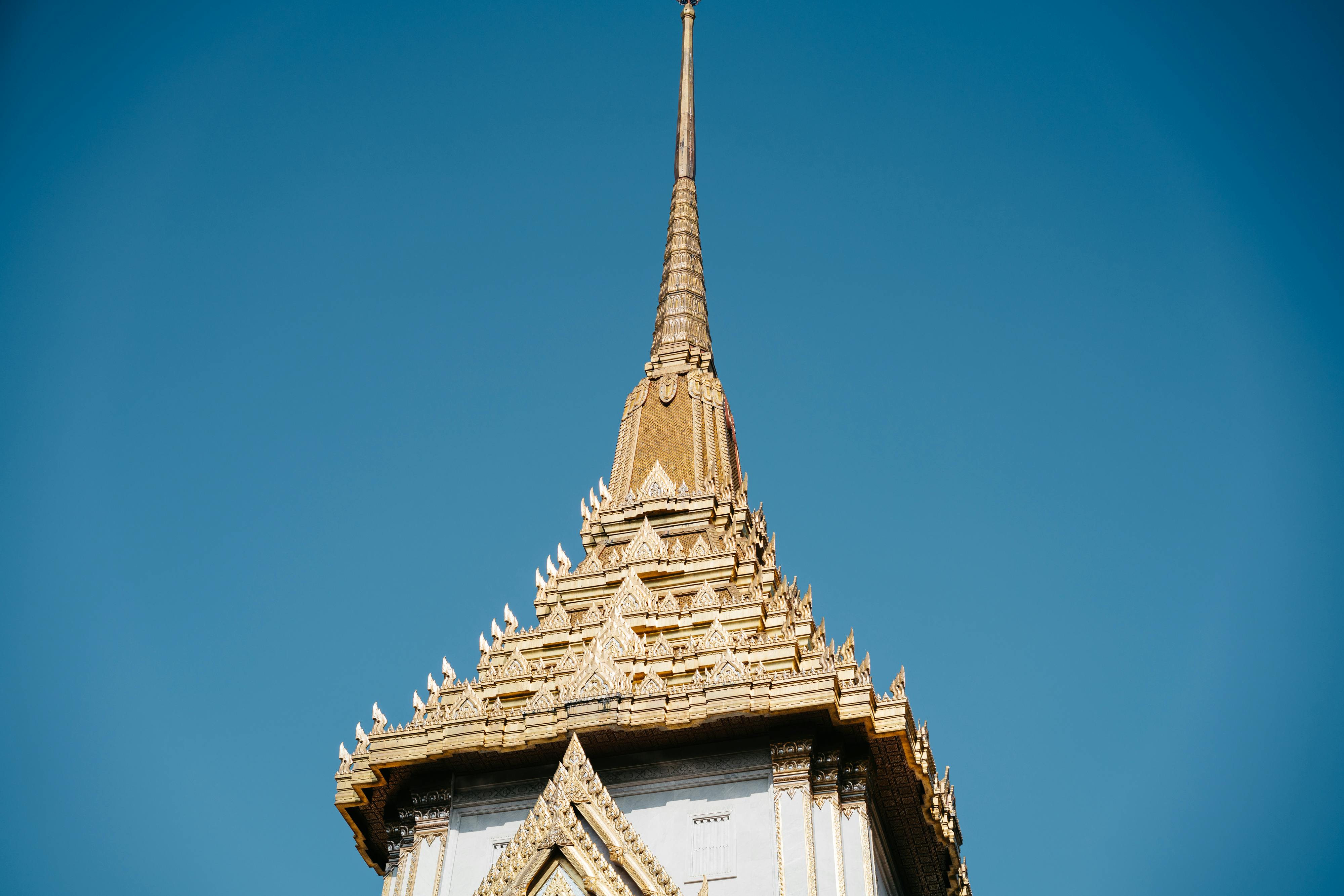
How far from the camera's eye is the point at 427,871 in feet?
95.5

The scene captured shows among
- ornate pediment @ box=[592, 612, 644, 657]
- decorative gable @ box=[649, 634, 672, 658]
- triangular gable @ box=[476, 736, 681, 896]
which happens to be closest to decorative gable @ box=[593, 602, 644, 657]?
ornate pediment @ box=[592, 612, 644, 657]

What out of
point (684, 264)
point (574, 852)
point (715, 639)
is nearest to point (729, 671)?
point (715, 639)

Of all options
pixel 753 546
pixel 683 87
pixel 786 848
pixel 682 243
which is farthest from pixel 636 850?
pixel 683 87

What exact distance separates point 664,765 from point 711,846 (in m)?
1.77

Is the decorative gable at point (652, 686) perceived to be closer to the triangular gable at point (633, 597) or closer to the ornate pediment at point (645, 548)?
the triangular gable at point (633, 597)

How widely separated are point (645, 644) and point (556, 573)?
408cm

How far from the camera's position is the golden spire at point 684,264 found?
42.7m

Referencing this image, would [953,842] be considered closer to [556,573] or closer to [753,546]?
[753,546]

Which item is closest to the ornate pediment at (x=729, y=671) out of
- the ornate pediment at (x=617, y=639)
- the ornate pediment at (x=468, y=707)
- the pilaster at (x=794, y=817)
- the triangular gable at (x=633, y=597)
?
the pilaster at (x=794, y=817)

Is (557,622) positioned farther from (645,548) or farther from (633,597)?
(645,548)

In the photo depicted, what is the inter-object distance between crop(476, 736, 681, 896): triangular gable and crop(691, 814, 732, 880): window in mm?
870

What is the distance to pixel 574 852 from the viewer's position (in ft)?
87.7

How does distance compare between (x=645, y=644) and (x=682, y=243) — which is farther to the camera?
(x=682, y=243)

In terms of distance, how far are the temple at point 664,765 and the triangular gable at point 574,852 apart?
0.03 m
